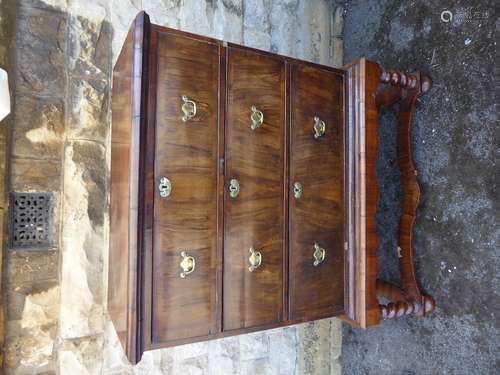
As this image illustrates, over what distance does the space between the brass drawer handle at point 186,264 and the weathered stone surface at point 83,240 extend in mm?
663

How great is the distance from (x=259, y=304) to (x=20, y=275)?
1.02 metres

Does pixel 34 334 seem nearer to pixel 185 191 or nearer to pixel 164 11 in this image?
pixel 185 191

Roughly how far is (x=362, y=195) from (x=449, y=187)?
48cm

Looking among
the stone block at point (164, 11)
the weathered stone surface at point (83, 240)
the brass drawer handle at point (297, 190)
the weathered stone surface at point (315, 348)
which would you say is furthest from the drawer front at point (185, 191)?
the weathered stone surface at point (315, 348)

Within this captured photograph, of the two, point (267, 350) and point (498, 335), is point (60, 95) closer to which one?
point (267, 350)

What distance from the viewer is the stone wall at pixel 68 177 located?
5.74ft

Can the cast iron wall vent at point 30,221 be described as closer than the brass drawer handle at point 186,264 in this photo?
No

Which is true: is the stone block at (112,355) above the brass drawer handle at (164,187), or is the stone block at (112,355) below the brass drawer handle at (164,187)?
below

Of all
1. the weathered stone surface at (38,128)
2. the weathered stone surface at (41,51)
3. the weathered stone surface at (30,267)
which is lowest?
the weathered stone surface at (30,267)

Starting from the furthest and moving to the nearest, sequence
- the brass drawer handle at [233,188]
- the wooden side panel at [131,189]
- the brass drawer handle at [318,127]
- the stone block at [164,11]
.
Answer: the stone block at [164,11]
the brass drawer handle at [318,127]
the brass drawer handle at [233,188]
the wooden side panel at [131,189]

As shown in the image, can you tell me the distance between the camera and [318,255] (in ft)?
5.83

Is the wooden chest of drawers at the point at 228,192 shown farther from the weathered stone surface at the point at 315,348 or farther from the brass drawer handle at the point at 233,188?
the weathered stone surface at the point at 315,348

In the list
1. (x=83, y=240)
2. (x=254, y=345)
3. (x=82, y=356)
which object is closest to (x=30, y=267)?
(x=83, y=240)

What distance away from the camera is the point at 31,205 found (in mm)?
1771
